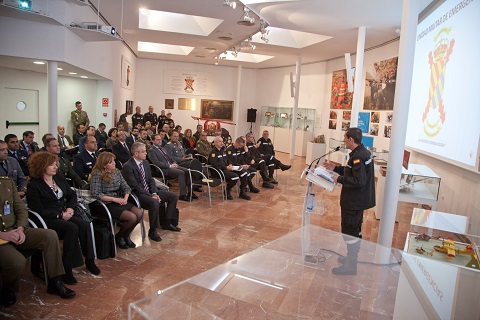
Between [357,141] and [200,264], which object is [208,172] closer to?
[200,264]


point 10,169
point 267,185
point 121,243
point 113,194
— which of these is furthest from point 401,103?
point 267,185

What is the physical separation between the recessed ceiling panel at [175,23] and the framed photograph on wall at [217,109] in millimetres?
7885

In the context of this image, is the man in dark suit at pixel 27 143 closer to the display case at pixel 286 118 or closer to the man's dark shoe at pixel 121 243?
the man's dark shoe at pixel 121 243

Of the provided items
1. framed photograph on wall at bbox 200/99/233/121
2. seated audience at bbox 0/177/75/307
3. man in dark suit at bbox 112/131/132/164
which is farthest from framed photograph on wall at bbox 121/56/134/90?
seated audience at bbox 0/177/75/307

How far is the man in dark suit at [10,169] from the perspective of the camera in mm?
4602

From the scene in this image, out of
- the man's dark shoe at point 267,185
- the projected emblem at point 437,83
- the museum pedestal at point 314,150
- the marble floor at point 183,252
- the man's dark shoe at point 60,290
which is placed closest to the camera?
A: the marble floor at point 183,252

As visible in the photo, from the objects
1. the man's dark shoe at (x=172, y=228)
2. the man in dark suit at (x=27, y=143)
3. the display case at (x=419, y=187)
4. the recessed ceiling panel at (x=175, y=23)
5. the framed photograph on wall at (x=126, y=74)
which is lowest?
the man's dark shoe at (x=172, y=228)

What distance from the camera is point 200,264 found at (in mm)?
4480

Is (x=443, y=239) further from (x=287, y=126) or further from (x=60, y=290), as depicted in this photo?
(x=287, y=126)

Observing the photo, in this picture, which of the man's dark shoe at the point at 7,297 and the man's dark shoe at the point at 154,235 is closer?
the man's dark shoe at the point at 7,297

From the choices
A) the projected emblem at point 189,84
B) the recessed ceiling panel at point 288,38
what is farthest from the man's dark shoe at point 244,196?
the projected emblem at point 189,84

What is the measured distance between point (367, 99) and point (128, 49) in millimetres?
9623

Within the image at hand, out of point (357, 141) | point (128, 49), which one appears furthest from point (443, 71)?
point (128, 49)

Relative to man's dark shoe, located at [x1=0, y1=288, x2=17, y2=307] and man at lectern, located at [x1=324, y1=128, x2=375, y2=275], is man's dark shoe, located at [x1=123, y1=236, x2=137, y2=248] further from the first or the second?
man at lectern, located at [x1=324, y1=128, x2=375, y2=275]
